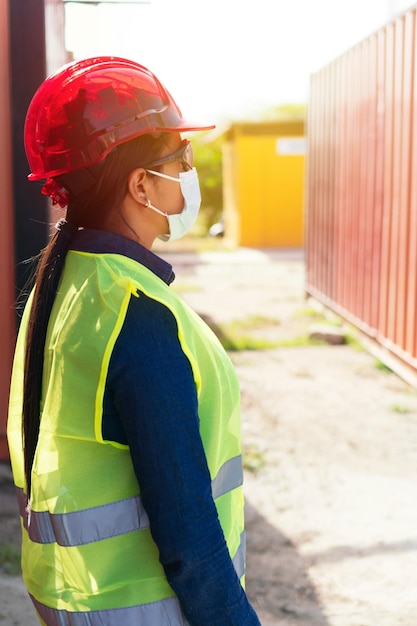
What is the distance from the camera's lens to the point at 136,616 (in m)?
1.37

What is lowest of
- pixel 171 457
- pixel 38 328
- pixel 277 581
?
pixel 277 581

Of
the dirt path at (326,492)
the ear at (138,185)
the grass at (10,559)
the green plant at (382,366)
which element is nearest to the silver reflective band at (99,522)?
the ear at (138,185)

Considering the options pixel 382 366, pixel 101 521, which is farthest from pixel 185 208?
pixel 382 366

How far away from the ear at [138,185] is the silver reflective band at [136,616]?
0.67 metres

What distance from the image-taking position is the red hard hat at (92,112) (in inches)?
55.8

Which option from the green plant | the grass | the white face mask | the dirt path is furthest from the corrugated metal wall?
the white face mask

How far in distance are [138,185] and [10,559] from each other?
287 cm

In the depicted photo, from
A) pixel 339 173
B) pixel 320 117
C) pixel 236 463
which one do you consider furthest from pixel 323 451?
pixel 320 117

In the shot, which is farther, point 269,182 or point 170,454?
point 269,182

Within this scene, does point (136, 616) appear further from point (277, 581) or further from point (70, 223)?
point (277, 581)

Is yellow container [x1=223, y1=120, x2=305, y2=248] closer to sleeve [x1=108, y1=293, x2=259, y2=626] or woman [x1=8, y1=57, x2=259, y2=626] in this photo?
woman [x1=8, y1=57, x2=259, y2=626]

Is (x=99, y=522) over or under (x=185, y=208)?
under

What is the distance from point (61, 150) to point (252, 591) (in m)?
2.87

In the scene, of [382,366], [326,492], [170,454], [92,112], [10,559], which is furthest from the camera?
[382,366]
